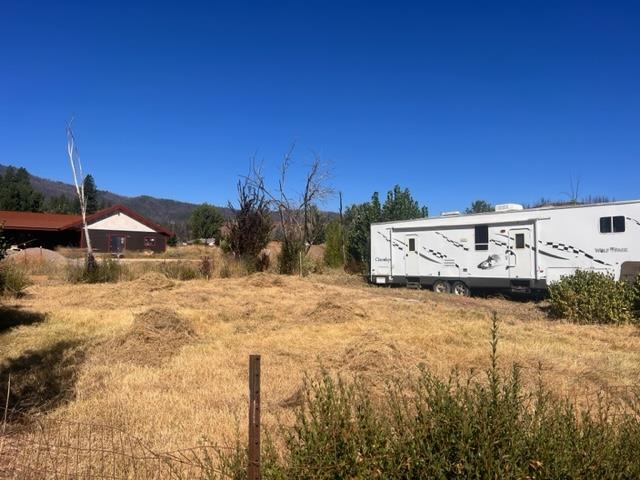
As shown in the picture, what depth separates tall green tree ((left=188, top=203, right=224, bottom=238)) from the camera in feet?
240

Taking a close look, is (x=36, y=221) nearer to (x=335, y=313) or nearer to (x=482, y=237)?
(x=482, y=237)

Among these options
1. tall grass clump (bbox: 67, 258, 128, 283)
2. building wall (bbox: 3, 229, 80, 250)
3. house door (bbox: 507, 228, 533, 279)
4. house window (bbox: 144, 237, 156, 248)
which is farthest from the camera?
house window (bbox: 144, 237, 156, 248)

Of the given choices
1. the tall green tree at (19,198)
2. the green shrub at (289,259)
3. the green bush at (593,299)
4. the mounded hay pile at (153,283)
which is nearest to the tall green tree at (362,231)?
the green shrub at (289,259)

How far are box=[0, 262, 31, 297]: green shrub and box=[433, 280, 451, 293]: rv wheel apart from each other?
12.7 metres

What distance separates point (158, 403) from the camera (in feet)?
18.3

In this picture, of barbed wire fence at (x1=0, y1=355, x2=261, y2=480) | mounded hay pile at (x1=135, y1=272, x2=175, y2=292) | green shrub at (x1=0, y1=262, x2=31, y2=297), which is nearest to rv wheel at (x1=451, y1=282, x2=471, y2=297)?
mounded hay pile at (x1=135, y1=272, x2=175, y2=292)

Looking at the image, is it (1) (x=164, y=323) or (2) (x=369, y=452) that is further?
(1) (x=164, y=323)

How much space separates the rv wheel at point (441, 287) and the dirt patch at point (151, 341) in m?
11.0

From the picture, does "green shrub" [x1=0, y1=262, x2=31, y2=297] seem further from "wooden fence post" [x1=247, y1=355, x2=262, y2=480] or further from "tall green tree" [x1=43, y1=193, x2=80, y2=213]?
"tall green tree" [x1=43, y1=193, x2=80, y2=213]

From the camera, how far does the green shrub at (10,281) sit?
14.8 m

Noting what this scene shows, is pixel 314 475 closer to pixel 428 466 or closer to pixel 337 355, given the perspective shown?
pixel 428 466

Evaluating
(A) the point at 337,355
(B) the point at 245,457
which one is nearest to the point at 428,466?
(B) the point at 245,457

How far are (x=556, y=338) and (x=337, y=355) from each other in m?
4.33

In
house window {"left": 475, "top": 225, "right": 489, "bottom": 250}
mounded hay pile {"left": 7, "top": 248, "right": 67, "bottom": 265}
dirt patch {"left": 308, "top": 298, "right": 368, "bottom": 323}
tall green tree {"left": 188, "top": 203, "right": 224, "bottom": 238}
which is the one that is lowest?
dirt patch {"left": 308, "top": 298, "right": 368, "bottom": 323}
